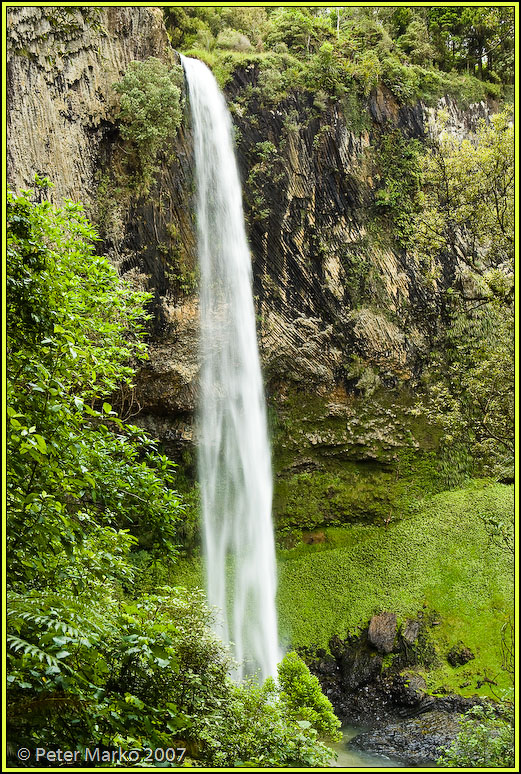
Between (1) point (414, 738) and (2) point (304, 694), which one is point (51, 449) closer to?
(2) point (304, 694)

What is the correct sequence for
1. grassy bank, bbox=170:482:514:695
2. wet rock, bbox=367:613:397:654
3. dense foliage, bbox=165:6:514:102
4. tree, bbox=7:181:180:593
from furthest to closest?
1. dense foliage, bbox=165:6:514:102
2. wet rock, bbox=367:613:397:654
3. grassy bank, bbox=170:482:514:695
4. tree, bbox=7:181:180:593

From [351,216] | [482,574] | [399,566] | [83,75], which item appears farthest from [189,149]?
[482,574]

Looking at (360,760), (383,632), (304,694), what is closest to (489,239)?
(304,694)

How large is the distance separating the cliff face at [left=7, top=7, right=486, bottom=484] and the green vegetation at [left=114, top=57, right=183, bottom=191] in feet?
1.62

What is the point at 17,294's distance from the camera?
3.68 m

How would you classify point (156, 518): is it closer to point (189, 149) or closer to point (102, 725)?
point (102, 725)

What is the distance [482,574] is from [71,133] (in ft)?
48.8

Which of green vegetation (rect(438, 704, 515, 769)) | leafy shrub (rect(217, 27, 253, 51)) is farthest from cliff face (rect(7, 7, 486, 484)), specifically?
green vegetation (rect(438, 704, 515, 769))

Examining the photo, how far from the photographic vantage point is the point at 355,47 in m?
17.4

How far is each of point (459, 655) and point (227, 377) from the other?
8.90 m

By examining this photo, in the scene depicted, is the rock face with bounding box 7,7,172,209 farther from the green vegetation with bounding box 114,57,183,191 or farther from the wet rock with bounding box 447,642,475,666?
the wet rock with bounding box 447,642,475,666

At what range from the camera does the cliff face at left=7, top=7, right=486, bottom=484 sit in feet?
45.5

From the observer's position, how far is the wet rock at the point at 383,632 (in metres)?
12.9

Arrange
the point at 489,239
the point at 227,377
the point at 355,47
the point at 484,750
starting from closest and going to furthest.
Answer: the point at 484,750 < the point at 489,239 < the point at 227,377 < the point at 355,47
